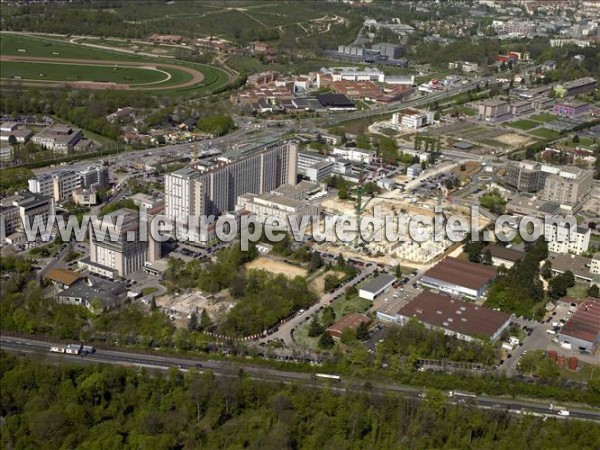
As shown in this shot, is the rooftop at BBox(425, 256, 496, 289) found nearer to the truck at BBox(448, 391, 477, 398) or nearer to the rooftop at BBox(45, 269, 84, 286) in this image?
the truck at BBox(448, 391, 477, 398)

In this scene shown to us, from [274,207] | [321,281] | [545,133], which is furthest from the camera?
[545,133]

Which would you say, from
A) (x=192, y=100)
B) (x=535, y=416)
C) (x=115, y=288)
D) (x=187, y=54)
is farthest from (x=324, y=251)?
(x=187, y=54)

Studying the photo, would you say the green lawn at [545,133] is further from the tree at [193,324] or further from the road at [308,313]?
the tree at [193,324]

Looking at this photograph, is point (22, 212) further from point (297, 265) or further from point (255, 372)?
point (255, 372)

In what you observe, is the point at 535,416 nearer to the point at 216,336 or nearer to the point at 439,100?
the point at 216,336

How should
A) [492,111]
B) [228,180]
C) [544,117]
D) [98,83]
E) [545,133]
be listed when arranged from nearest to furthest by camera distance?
[228,180] → [545,133] → [492,111] → [544,117] → [98,83]

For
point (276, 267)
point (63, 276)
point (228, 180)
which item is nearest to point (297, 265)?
point (276, 267)
